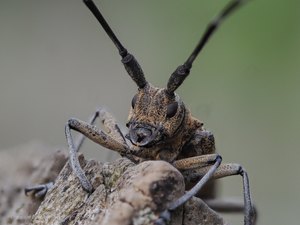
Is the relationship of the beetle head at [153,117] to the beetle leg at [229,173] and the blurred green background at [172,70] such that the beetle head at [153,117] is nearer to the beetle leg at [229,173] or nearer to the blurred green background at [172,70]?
the beetle leg at [229,173]

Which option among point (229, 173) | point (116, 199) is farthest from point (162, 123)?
point (116, 199)

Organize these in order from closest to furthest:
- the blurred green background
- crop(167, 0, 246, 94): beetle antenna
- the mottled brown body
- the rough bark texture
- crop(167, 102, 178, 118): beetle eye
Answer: the rough bark texture
crop(167, 0, 246, 94): beetle antenna
the mottled brown body
crop(167, 102, 178, 118): beetle eye
the blurred green background

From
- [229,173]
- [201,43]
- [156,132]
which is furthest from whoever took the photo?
[229,173]

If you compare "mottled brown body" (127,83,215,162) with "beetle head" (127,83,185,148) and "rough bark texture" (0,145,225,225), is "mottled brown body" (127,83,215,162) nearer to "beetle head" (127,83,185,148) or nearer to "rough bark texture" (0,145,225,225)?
"beetle head" (127,83,185,148)

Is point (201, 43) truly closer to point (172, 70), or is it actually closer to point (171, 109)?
point (171, 109)

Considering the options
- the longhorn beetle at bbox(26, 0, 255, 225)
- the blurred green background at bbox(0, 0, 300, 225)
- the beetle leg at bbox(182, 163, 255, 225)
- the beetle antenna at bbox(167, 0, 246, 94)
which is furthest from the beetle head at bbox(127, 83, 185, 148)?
the blurred green background at bbox(0, 0, 300, 225)

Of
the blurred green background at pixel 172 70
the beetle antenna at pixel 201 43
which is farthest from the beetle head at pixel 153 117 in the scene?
the blurred green background at pixel 172 70
